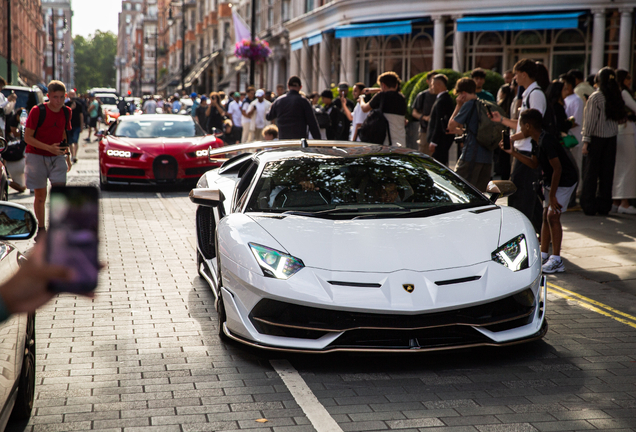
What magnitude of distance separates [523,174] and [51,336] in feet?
16.8

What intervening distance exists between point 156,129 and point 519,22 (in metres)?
16.3

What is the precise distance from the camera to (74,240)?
1.57m

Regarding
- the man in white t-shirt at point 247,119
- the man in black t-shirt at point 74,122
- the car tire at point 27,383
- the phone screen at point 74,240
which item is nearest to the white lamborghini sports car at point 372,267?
the car tire at point 27,383

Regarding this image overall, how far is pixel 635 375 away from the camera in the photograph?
4707 millimetres

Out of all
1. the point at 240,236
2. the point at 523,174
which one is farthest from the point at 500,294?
the point at 523,174

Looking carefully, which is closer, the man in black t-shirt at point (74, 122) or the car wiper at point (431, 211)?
the car wiper at point (431, 211)

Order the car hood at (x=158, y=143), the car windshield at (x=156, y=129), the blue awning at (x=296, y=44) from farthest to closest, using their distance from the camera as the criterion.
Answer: the blue awning at (x=296, y=44), the car windshield at (x=156, y=129), the car hood at (x=158, y=143)

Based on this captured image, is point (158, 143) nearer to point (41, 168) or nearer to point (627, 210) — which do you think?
point (41, 168)

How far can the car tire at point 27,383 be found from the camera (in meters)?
3.57

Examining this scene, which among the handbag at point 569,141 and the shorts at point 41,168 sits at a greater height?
the handbag at point 569,141

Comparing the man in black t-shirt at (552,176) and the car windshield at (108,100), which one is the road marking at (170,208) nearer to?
the man in black t-shirt at (552,176)

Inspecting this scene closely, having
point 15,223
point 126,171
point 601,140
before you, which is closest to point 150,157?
point 126,171

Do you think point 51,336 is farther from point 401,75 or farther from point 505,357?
point 401,75

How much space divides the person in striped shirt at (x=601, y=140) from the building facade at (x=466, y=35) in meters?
17.0
